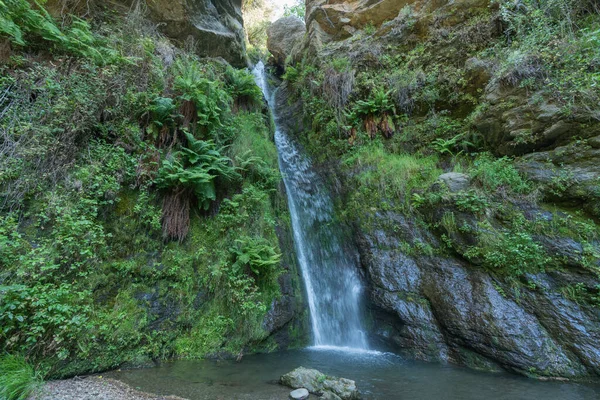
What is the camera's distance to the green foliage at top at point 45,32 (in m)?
5.29

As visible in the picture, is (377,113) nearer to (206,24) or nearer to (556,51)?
(556,51)

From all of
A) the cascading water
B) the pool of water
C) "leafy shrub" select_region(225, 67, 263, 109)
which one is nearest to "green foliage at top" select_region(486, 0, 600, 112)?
the pool of water

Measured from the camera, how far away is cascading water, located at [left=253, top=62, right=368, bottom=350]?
6.53 metres

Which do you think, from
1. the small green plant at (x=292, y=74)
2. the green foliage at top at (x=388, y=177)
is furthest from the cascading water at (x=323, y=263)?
the small green plant at (x=292, y=74)

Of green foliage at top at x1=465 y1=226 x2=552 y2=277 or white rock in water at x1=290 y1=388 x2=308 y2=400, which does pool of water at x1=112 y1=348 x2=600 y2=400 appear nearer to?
white rock in water at x1=290 y1=388 x2=308 y2=400

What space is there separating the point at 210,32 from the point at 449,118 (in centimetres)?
872

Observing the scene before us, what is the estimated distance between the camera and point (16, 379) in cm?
302

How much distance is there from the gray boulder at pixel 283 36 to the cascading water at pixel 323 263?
1026 centimetres

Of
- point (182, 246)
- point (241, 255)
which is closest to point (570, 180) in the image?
point (241, 255)

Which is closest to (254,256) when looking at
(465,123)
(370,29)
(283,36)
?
(465,123)

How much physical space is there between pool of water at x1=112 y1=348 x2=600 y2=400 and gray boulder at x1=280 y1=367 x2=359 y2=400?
170mm

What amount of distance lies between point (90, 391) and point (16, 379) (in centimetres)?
74

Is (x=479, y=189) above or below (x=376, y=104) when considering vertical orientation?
below

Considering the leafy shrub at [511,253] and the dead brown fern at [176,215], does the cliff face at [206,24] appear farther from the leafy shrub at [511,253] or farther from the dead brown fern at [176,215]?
the leafy shrub at [511,253]
